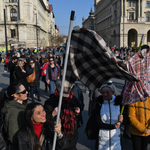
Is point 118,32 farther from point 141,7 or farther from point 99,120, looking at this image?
point 99,120

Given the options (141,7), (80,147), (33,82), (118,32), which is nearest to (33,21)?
(118,32)

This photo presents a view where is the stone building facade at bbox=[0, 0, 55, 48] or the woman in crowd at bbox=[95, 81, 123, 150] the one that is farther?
the stone building facade at bbox=[0, 0, 55, 48]

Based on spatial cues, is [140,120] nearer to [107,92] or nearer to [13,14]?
[107,92]

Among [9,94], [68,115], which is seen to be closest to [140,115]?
[68,115]

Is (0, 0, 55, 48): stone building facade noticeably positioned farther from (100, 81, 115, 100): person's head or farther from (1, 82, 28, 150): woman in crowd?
(100, 81, 115, 100): person's head

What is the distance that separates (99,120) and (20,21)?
145 feet

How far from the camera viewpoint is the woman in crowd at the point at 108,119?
2865 millimetres

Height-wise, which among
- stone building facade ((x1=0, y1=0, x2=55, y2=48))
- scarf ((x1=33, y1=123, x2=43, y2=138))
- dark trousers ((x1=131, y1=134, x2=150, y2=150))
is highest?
stone building facade ((x1=0, y1=0, x2=55, y2=48))

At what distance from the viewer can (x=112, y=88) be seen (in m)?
2.94

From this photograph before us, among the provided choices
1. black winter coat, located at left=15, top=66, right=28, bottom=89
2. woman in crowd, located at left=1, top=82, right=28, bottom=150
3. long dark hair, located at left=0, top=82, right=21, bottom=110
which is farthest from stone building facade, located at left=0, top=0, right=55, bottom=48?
woman in crowd, located at left=1, top=82, right=28, bottom=150

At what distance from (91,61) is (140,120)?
1.44m

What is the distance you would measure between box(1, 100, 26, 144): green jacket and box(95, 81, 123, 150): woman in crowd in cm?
119

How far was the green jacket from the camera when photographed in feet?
8.15

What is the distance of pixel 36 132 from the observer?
94.2 inches
